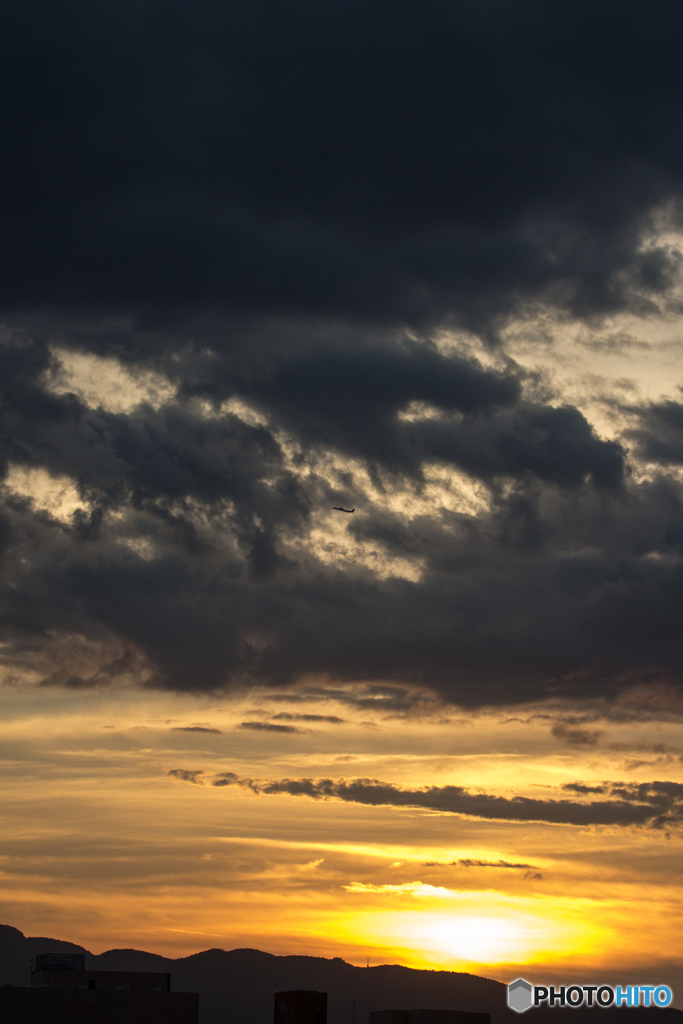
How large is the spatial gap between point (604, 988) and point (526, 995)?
51828 millimetres

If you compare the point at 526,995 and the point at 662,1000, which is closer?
the point at 662,1000

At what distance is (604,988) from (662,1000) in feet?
22.8

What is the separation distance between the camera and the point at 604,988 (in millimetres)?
130000

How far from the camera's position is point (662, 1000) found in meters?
126

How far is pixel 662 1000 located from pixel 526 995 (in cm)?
5636

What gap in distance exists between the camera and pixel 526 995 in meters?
177

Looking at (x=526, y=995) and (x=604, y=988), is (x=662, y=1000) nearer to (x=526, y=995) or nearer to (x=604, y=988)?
(x=604, y=988)

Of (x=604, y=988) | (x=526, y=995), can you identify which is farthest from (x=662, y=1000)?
(x=526, y=995)

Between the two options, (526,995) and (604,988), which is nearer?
(604,988)
